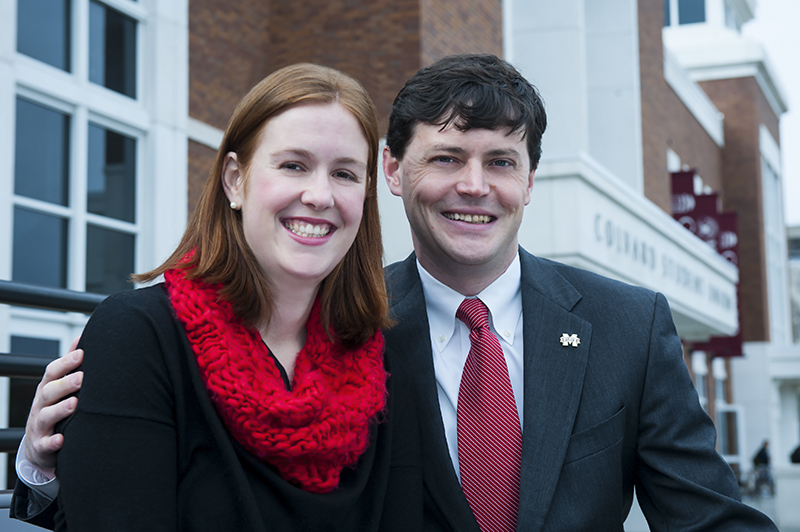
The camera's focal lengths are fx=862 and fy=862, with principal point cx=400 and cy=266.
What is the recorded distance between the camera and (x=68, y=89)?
24.5 feet

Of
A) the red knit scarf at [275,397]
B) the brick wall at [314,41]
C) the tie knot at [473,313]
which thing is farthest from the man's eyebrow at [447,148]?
the brick wall at [314,41]

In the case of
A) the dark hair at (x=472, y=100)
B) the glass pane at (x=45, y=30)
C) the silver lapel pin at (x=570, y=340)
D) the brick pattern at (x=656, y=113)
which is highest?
the brick pattern at (x=656, y=113)

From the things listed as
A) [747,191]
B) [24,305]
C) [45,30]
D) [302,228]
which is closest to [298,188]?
[302,228]

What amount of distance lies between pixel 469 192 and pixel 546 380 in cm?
61

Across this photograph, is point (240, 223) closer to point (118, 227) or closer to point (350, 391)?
point (350, 391)

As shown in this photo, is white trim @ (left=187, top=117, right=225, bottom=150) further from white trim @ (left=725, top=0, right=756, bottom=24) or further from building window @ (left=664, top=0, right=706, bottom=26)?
white trim @ (left=725, top=0, right=756, bottom=24)

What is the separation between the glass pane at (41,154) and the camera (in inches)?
279

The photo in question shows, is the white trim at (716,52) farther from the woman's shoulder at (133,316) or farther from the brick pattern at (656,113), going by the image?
the woman's shoulder at (133,316)

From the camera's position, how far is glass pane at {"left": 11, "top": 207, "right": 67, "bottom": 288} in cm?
698

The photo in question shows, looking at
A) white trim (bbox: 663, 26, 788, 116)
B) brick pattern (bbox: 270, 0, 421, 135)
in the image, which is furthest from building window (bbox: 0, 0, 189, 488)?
white trim (bbox: 663, 26, 788, 116)

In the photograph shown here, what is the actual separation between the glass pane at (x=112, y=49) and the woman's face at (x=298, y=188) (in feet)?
21.8

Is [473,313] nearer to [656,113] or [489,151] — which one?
[489,151]

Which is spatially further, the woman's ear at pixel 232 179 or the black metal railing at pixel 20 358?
the black metal railing at pixel 20 358

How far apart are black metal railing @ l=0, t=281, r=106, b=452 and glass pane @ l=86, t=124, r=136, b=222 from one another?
5334 millimetres
